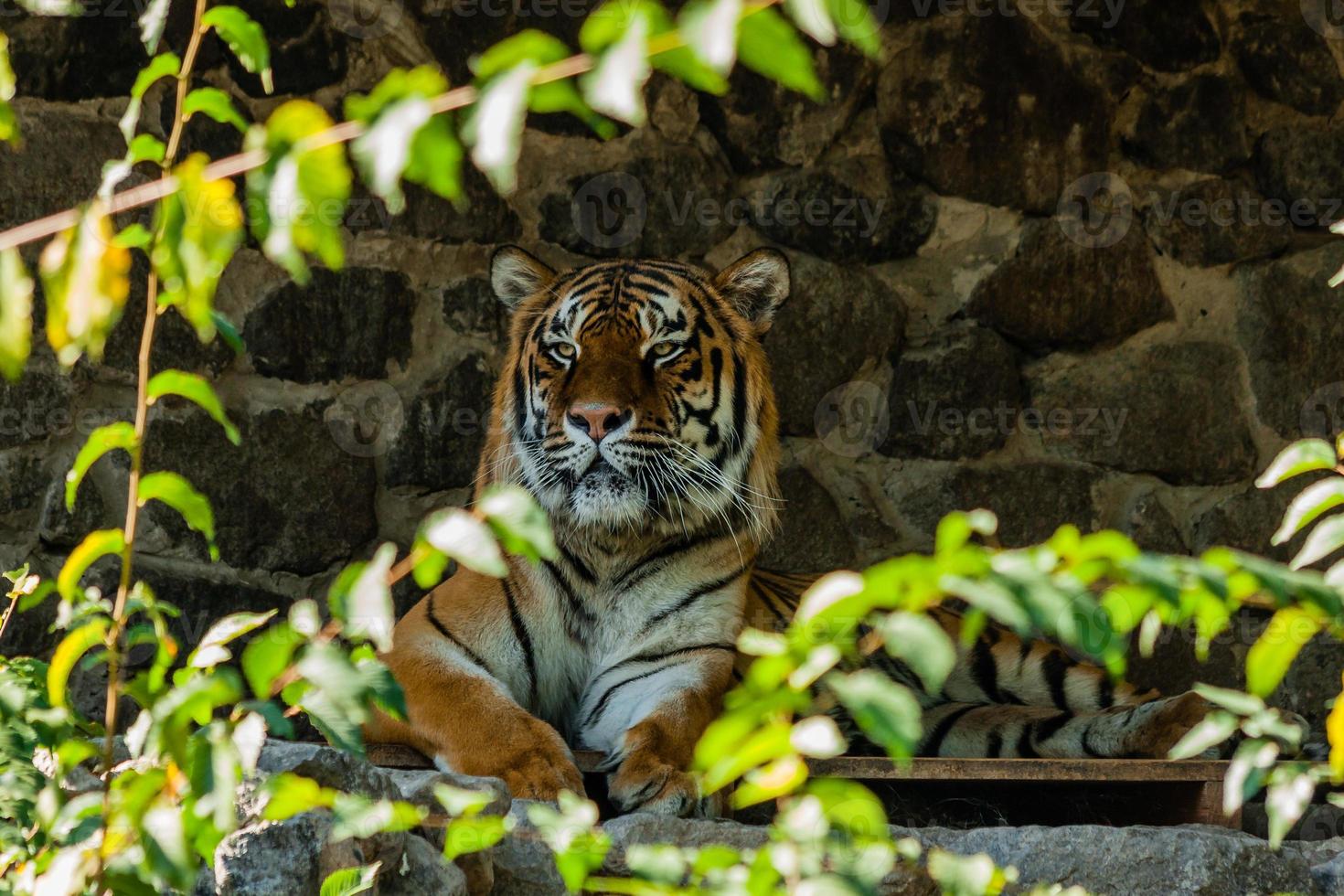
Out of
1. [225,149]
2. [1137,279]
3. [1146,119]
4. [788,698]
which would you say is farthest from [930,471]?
[788,698]

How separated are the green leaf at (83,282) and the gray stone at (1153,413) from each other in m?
3.48

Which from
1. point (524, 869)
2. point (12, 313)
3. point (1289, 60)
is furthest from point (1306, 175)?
point (12, 313)

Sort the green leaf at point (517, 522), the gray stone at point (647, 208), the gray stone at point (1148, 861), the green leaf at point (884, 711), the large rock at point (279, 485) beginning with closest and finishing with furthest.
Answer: the green leaf at point (884, 711)
the green leaf at point (517, 522)
the gray stone at point (1148, 861)
the large rock at point (279, 485)
the gray stone at point (647, 208)

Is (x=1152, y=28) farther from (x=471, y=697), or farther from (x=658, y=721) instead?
(x=471, y=697)

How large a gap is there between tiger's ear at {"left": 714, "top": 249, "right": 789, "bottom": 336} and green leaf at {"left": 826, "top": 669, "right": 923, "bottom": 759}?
249 centimetres

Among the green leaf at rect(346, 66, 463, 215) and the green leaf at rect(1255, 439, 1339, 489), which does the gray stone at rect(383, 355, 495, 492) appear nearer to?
the green leaf at rect(1255, 439, 1339, 489)

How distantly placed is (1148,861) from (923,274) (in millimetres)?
2118

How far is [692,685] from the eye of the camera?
2.94m

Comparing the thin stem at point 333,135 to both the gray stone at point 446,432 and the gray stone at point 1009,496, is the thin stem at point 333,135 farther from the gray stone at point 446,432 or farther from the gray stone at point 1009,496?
the gray stone at point 1009,496

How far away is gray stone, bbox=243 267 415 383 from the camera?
3.73m

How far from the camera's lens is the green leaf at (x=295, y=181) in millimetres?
904

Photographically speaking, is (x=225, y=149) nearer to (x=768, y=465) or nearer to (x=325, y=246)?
(x=768, y=465)

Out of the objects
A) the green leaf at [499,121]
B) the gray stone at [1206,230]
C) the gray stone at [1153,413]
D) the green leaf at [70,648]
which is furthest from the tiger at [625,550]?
the green leaf at [499,121]

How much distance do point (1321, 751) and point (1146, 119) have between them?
1.86m
